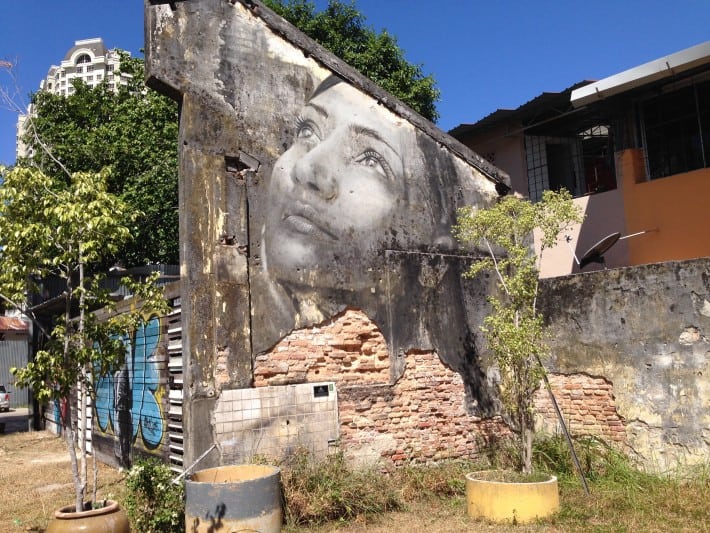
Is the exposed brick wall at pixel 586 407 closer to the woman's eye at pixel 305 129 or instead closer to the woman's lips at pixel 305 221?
the woman's lips at pixel 305 221

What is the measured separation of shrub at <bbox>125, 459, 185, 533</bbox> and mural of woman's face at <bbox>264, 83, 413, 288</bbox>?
296 cm

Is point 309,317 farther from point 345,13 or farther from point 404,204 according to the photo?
point 345,13

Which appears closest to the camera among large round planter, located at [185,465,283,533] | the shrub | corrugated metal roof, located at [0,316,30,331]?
large round planter, located at [185,465,283,533]

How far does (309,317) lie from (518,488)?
Answer: 135 inches

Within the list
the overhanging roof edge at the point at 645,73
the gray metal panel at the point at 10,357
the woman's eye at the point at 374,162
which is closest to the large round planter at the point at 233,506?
the woman's eye at the point at 374,162

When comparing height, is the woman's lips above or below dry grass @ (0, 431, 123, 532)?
above

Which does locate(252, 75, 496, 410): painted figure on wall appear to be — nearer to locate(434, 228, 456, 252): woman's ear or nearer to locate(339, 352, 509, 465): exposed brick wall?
locate(434, 228, 456, 252): woman's ear

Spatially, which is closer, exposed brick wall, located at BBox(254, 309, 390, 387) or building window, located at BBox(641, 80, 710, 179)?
exposed brick wall, located at BBox(254, 309, 390, 387)

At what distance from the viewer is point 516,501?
766 cm

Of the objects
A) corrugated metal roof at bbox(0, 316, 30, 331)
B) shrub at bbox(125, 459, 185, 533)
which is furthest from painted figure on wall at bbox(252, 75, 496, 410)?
corrugated metal roof at bbox(0, 316, 30, 331)

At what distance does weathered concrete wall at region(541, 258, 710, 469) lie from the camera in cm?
898

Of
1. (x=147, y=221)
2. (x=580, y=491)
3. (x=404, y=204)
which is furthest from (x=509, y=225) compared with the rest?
(x=147, y=221)

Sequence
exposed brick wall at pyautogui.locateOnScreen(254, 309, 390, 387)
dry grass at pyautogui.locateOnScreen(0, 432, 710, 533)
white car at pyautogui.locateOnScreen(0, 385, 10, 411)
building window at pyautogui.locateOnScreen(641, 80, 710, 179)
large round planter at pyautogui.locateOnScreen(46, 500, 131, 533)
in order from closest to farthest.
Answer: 1. large round planter at pyautogui.locateOnScreen(46, 500, 131, 533)
2. dry grass at pyautogui.locateOnScreen(0, 432, 710, 533)
3. exposed brick wall at pyautogui.locateOnScreen(254, 309, 390, 387)
4. building window at pyautogui.locateOnScreen(641, 80, 710, 179)
5. white car at pyautogui.locateOnScreen(0, 385, 10, 411)

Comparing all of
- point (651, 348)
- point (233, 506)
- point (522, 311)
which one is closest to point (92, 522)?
point (233, 506)
